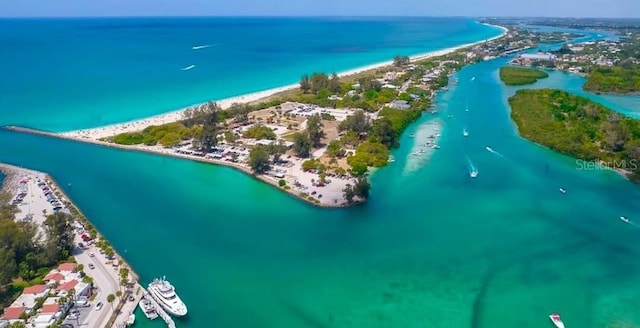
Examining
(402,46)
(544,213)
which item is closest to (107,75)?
(544,213)

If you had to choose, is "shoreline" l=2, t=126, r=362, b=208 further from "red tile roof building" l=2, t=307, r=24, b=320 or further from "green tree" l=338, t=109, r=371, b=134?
"red tile roof building" l=2, t=307, r=24, b=320

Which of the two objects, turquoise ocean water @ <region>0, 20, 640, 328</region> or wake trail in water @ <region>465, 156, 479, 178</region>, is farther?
wake trail in water @ <region>465, 156, 479, 178</region>

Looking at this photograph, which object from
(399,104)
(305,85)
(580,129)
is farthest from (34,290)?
(305,85)

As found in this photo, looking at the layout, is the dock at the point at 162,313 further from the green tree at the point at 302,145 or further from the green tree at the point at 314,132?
the green tree at the point at 314,132

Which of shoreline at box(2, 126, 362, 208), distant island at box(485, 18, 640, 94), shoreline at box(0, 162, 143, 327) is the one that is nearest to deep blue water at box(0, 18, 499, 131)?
shoreline at box(2, 126, 362, 208)

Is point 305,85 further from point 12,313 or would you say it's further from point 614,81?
point 12,313
